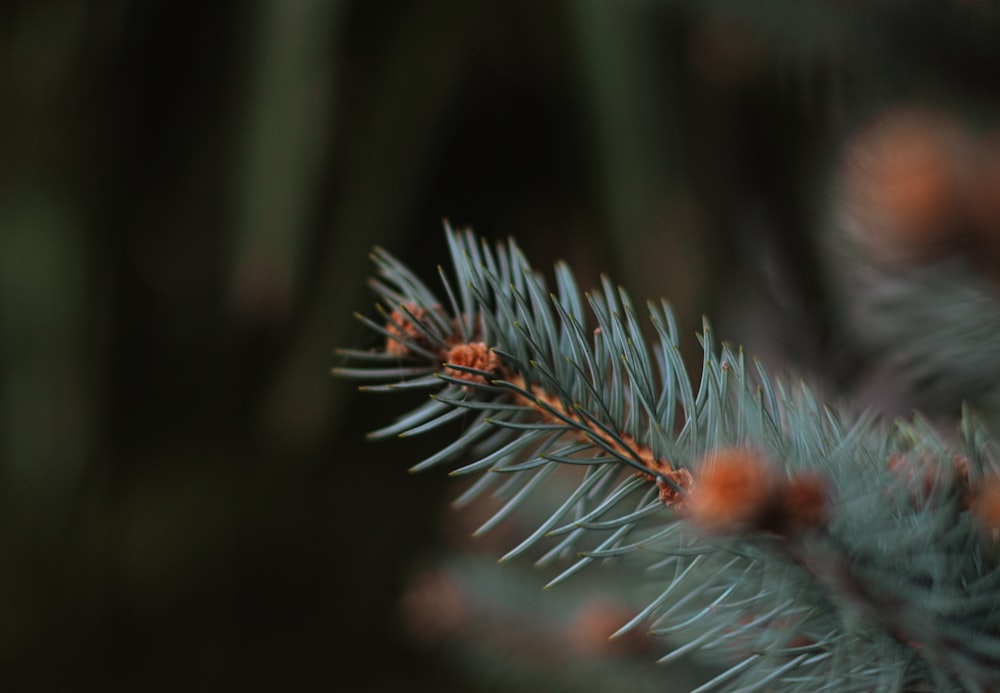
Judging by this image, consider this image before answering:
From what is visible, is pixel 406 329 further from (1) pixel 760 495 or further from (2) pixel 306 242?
(2) pixel 306 242

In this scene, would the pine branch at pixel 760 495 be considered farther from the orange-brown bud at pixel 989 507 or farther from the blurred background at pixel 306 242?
the blurred background at pixel 306 242

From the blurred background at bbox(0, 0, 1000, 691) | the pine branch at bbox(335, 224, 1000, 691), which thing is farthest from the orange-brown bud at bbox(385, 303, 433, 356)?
the blurred background at bbox(0, 0, 1000, 691)

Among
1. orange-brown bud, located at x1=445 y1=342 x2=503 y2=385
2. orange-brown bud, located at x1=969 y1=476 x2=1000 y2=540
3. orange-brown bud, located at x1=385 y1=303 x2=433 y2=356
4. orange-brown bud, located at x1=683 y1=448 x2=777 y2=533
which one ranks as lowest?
orange-brown bud, located at x1=969 y1=476 x2=1000 y2=540

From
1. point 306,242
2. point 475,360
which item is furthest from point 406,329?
point 306,242

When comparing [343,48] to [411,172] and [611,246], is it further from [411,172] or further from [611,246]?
[611,246]

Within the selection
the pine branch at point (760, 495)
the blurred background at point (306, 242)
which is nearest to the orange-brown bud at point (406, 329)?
the pine branch at point (760, 495)

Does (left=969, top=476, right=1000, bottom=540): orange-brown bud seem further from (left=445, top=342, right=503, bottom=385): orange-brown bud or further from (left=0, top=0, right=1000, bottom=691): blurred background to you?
(left=0, top=0, right=1000, bottom=691): blurred background
